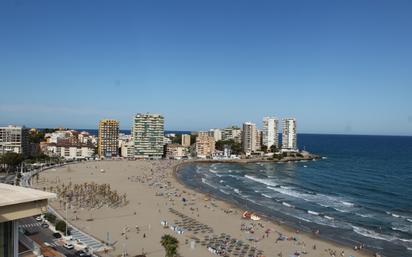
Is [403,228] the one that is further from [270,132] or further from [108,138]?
[270,132]

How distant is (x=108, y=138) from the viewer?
113 meters

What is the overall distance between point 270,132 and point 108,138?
66.5 m

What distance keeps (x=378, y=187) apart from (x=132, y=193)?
3730 cm

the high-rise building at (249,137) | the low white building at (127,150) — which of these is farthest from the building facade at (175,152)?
the high-rise building at (249,137)

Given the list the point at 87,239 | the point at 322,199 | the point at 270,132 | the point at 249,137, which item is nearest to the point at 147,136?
the point at 249,137

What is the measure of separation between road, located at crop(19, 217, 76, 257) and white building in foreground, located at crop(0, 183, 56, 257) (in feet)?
77.8

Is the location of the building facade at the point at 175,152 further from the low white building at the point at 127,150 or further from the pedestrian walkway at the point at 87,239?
the pedestrian walkway at the point at 87,239

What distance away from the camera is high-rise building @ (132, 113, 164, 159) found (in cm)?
11381

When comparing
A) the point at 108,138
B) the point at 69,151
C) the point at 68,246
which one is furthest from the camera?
the point at 108,138

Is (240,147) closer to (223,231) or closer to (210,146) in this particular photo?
(210,146)

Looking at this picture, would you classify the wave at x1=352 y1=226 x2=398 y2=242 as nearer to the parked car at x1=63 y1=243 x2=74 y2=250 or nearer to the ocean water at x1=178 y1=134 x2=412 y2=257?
the ocean water at x1=178 y1=134 x2=412 y2=257

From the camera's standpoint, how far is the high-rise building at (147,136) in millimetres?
113812

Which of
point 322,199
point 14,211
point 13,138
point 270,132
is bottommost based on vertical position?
point 322,199

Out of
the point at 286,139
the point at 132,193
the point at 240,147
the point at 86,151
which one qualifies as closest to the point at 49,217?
the point at 132,193
